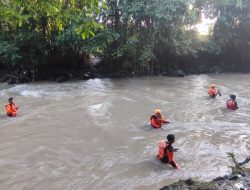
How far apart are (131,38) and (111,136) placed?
10436 millimetres

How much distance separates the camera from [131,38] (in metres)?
19.7

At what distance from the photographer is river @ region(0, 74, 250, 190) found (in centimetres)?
759

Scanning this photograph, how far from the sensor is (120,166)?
318 inches

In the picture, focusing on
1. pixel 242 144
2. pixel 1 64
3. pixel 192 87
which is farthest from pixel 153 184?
pixel 1 64

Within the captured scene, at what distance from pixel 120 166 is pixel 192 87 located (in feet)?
35.3

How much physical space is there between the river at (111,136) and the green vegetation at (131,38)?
128 inches

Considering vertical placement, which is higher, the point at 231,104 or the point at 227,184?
the point at 227,184

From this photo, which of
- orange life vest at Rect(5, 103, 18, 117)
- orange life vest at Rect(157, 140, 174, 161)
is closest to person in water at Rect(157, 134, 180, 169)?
orange life vest at Rect(157, 140, 174, 161)

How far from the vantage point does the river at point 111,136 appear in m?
7.59

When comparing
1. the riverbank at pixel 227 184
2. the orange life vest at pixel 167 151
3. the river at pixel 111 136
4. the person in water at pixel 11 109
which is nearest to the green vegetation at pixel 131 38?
the river at pixel 111 136

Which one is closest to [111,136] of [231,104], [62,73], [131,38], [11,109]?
[11,109]

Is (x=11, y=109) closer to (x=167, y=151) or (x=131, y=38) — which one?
(x=167, y=151)

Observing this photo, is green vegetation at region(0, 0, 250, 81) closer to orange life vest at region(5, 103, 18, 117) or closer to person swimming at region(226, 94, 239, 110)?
orange life vest at region(5, 103, 18, 117)

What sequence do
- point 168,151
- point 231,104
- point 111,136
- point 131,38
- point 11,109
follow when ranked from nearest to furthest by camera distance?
point 168,151 < point 111,136 < point 11,109 < point 231,104 < point 131,38
